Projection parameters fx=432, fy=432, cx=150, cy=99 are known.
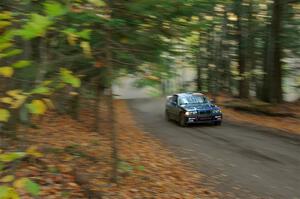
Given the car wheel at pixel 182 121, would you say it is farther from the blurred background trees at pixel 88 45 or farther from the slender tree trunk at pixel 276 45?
the blurred background trees at pixel 88 45

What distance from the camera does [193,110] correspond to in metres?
22.9

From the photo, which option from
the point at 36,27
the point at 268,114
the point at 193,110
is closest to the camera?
the point at 36,27

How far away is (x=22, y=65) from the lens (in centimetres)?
240

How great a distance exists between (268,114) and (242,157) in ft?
39.7

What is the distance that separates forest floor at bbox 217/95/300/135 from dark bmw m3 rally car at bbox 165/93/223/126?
2.03 meters

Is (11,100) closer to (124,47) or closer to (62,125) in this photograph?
(124,47)

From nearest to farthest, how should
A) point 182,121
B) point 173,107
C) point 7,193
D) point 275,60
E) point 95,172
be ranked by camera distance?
1. point 7,193
2. point 95,172
3. point 182,121
4. point 173,107
5. point 275,60

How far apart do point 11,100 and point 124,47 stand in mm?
5784

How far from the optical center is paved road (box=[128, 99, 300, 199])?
949 cm

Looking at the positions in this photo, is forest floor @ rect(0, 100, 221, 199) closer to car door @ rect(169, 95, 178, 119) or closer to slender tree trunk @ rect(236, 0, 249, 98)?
car door @ rect(169, 95, 178, 119)

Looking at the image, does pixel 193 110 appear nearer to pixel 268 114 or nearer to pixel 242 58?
pixel 268 114

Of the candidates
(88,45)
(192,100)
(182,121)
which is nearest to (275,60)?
(192,100)

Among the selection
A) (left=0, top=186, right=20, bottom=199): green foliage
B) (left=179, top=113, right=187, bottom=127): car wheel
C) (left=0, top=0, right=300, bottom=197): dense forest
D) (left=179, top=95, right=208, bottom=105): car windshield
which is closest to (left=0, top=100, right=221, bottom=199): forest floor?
(left=0, top=0, right=300, bottom=197): dense forest

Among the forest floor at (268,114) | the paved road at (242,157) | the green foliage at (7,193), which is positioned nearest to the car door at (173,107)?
the paved road at (242,157)
